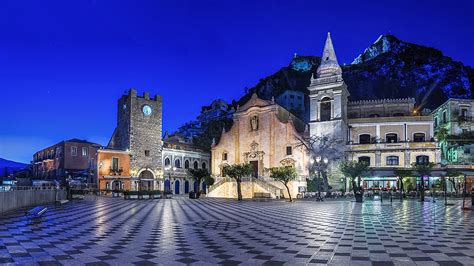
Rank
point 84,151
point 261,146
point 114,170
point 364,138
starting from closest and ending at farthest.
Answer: point 364,138 < point 114,170 < point 261,146 < point 84,151

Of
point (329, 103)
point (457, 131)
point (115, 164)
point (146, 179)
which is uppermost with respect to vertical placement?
point (329, 103)

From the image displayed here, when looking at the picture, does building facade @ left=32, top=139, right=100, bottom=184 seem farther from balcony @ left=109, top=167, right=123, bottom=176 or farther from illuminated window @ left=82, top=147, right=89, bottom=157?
balcony @ left=109, top=167, right=123, bottom=176

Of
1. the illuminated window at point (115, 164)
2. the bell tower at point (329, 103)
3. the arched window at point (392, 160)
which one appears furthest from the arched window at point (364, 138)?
the illuminated window at point (115, 164)

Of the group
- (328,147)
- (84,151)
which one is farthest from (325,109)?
(84,151)

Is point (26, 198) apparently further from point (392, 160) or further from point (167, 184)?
point (392, 160)

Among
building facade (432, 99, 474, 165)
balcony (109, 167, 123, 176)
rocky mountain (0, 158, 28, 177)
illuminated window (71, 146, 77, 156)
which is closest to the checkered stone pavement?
balcony (109, 167, 123, 176)

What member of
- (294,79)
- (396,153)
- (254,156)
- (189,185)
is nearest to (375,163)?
(396,153)

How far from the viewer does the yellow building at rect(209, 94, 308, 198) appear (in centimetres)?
4944

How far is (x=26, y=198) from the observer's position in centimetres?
2409

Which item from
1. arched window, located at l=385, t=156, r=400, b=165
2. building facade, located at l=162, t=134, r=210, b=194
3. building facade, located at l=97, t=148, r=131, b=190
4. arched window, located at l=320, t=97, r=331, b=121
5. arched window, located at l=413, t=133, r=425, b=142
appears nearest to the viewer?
arched window, located at l=385, t=156, r=400, b=165

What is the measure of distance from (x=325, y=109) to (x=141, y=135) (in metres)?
26.2

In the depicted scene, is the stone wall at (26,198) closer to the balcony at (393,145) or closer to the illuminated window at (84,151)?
the balcony at (393,145)

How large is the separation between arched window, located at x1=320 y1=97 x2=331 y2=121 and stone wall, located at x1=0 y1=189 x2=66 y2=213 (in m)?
32.5

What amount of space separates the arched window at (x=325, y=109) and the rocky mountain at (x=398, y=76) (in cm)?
4019
